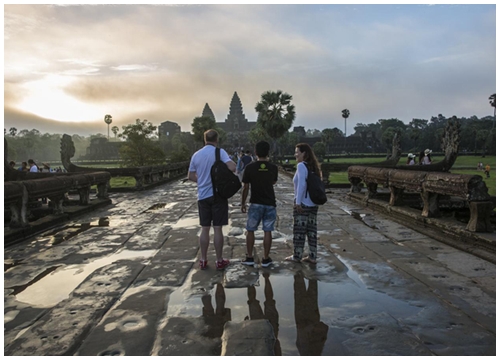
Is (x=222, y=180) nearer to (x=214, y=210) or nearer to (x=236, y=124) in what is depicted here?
(x=214, y=210)

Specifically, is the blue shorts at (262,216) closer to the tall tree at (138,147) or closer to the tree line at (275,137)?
the tree line at (275,137)

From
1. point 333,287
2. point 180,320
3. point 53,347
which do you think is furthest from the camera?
point 333,287

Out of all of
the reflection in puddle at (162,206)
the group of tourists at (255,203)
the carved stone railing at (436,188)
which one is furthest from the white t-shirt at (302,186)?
the reflection in puddle at (162,206)

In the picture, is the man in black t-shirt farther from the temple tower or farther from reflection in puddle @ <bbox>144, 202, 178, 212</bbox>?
the temple tower

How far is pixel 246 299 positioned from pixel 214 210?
4.23 feet

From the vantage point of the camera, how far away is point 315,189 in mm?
4676

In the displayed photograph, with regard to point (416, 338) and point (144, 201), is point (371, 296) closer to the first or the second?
point (416, 338)

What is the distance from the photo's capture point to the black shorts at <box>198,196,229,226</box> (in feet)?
15.0

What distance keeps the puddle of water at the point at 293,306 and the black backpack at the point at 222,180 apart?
1.07 m

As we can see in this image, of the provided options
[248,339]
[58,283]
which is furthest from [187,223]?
[248,339]

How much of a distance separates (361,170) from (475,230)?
16.8ft

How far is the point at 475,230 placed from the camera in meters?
5.28

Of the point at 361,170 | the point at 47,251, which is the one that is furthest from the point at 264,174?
the point at 361,170

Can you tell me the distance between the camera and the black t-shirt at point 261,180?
4652mm
